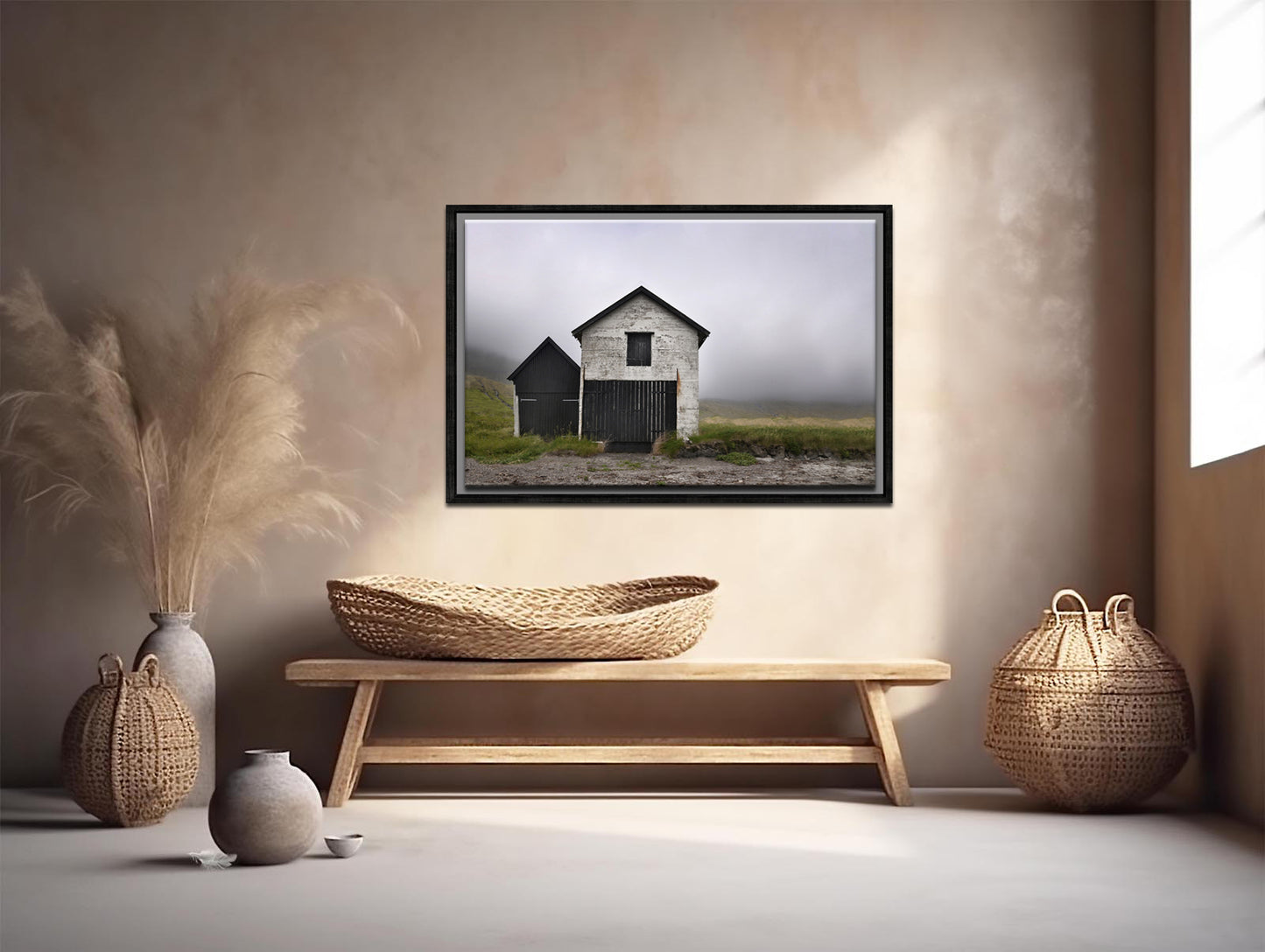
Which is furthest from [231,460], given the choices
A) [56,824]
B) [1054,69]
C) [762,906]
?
[1054,69]

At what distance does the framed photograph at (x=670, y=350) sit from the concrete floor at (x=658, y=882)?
101cm

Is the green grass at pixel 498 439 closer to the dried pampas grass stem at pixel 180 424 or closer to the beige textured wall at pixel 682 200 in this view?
the beige textured wall at pixel 682 200

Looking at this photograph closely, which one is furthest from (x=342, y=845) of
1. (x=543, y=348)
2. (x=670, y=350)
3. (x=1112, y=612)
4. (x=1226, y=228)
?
(x=1226, y=228)

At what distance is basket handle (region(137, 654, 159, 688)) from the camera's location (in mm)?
3406

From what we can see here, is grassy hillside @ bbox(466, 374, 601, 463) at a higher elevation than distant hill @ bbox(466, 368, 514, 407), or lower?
lower

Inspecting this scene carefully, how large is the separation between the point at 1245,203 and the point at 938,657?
1.54 meters

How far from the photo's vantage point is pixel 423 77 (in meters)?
4.06

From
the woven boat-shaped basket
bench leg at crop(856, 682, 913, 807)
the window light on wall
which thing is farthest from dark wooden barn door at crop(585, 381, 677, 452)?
the window light on wall

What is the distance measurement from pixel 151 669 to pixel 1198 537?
2.84 m

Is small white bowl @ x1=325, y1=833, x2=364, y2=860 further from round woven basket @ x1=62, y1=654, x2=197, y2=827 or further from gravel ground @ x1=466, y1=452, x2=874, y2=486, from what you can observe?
gravel ground @ x1=466, y1=452, x2=874, y2=486

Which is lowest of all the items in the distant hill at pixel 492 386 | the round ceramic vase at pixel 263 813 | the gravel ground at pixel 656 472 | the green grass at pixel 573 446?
the round ceramic vase at pixel 263 813

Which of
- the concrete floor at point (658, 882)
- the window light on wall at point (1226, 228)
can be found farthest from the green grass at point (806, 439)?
the concrete floor at point (658, 882)

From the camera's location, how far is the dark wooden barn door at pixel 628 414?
406 centimetres

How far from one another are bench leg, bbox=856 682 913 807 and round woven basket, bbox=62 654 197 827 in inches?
70.5
